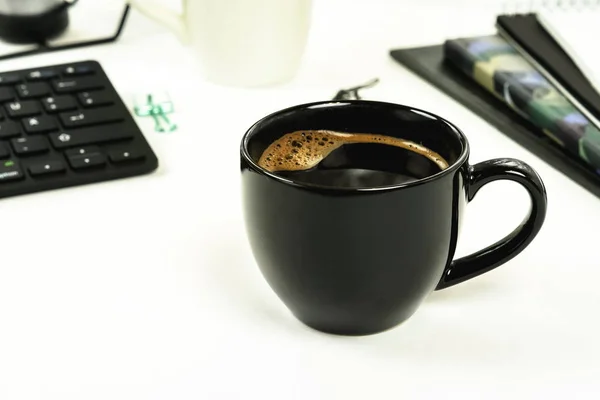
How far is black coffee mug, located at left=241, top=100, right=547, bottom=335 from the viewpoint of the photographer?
0.33 metres

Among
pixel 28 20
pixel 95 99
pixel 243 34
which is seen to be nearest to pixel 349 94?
pixel 243 34

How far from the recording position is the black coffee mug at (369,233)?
0.33 m

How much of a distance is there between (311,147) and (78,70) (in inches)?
12.4

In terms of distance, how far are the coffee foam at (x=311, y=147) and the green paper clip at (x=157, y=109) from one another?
0.22 meters

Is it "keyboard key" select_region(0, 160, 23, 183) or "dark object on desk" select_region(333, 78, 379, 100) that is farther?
"dark object on desk" select_region(333, 78, 379, 100)

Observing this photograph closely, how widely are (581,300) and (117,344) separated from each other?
24 cm

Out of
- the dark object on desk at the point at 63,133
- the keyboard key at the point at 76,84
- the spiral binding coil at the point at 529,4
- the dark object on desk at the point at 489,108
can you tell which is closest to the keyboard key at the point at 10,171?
the dark object on desk at the point at 63,133

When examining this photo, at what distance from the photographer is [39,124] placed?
0.56 m

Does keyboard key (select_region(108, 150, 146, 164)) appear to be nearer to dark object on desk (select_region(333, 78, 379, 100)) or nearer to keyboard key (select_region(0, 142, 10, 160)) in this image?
keyboard key (select_region(0, 142, 10, 160))

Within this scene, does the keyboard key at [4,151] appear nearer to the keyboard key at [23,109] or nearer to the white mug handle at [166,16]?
the keyboard key at [23,109]

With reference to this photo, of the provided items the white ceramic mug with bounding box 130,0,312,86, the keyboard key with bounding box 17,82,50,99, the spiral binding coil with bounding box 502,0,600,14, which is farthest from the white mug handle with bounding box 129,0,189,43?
the spiral binding coil with bounding box 502,0,600,14

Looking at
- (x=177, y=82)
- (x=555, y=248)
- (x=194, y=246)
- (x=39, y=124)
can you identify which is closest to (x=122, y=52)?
(x=177, y=82)

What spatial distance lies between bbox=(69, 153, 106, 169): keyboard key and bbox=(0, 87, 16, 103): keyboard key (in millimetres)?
104

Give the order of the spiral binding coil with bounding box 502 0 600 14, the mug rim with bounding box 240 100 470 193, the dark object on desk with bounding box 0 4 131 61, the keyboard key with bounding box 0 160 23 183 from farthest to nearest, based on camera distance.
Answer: the spiral binding coil with bounding box 502 0 600 14 < the dark object on desk with bounding box 0 4 131 61 < the keyboard key with bounding box 0 160 23 183 < the mug rim with bounding box 240 100 470 193
